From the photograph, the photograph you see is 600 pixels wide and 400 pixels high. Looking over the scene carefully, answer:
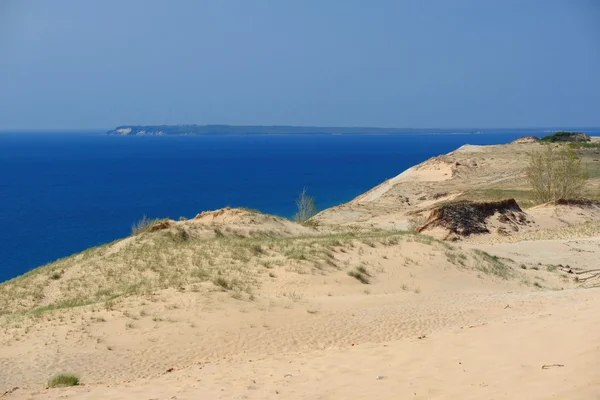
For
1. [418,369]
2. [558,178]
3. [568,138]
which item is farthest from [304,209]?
[568,138]

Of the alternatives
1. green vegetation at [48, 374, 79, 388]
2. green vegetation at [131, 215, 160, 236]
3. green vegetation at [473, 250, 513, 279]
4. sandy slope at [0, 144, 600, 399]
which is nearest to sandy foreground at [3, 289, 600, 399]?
sandy slope at [0, 144, 600, 399]

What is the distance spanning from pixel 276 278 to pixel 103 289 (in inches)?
241

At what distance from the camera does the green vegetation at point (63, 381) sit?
11.5 m

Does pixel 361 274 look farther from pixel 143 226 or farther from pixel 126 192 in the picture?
pixel 126 192

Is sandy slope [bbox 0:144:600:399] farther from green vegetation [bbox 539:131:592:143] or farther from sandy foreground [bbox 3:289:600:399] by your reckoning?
green vegetation [bbox 539:131:592:143]

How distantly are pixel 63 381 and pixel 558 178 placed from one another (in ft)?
130

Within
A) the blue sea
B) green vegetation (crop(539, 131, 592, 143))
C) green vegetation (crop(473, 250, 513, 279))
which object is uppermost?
green vegetation (crop(539, 131, 592, 143))

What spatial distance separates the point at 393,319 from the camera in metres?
15.8

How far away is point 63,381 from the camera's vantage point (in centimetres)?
1162

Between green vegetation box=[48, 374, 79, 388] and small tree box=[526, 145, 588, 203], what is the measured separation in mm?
38418

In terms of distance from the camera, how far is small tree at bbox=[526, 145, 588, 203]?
142 feet

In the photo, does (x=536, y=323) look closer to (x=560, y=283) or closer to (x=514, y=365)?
(x=514, y=365)

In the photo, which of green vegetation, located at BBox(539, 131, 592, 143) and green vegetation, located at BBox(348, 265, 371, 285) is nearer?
green vegetation, located at BBox(348, 265, 371, 285)

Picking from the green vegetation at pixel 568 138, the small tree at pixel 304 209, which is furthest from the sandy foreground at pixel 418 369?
the green vegetation at pixel 568 138
